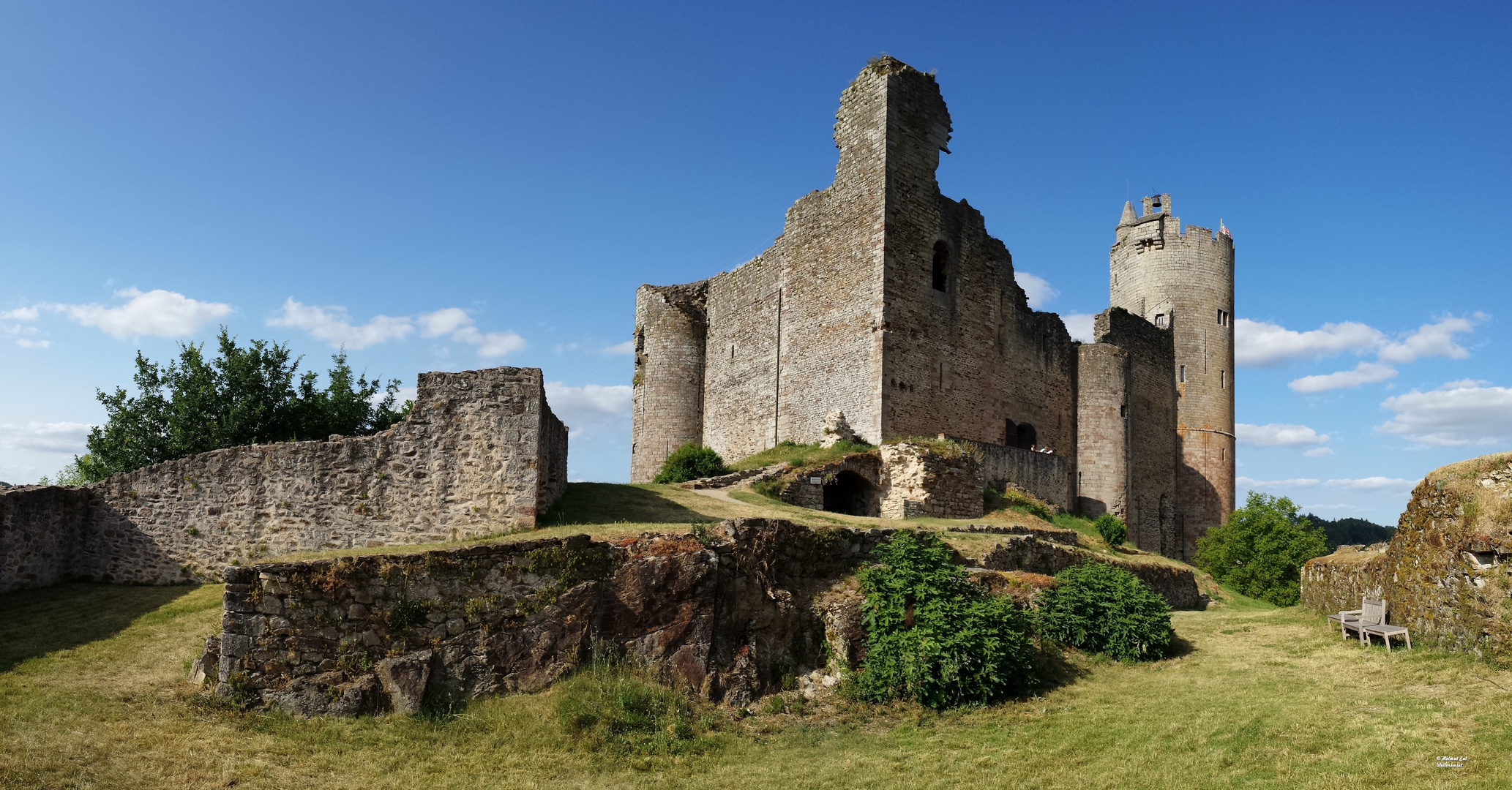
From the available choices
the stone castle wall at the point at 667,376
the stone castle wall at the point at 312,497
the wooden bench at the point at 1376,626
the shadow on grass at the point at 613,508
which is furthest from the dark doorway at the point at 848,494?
the wooden bench at the point at 1376,626

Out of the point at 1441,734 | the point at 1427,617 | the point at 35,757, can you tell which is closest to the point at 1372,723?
the point at 1441,734

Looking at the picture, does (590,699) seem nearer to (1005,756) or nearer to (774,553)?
(774,553)

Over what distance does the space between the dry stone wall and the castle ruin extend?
44.8 ft

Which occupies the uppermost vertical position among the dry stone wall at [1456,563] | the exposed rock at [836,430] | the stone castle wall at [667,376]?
the stone castle wall at [667,376]

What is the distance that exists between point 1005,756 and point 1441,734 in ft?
11.6

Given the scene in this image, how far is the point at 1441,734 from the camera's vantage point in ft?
25.3

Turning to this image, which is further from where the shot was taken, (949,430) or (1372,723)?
(949,430)

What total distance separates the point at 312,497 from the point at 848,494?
43.5 feet

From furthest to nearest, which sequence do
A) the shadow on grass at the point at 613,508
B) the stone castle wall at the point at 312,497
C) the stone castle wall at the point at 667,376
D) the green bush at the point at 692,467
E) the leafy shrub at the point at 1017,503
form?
1. the stone castle wall at the point at 667,376
2. the leafy shrub at the point at 1017,503
3. the green bush at the point at 692,467
4. the shadow on grass at the point at 613,508
5. the stone castle wall at the point at 312,497

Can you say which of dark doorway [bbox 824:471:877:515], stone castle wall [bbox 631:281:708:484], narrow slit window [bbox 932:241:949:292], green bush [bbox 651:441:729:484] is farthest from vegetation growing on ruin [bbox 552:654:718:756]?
stone castle wall [bbox 631:281:708:484]

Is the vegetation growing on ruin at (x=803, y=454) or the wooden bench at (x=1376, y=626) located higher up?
the vegetation growing on ruin at (x=803, y=454)

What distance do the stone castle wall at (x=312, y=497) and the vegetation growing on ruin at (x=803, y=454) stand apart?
336 inches

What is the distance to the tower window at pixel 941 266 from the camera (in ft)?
87.9

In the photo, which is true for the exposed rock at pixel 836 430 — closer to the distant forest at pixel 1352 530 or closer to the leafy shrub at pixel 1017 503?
the leafy shrub at pixel 1017 503
